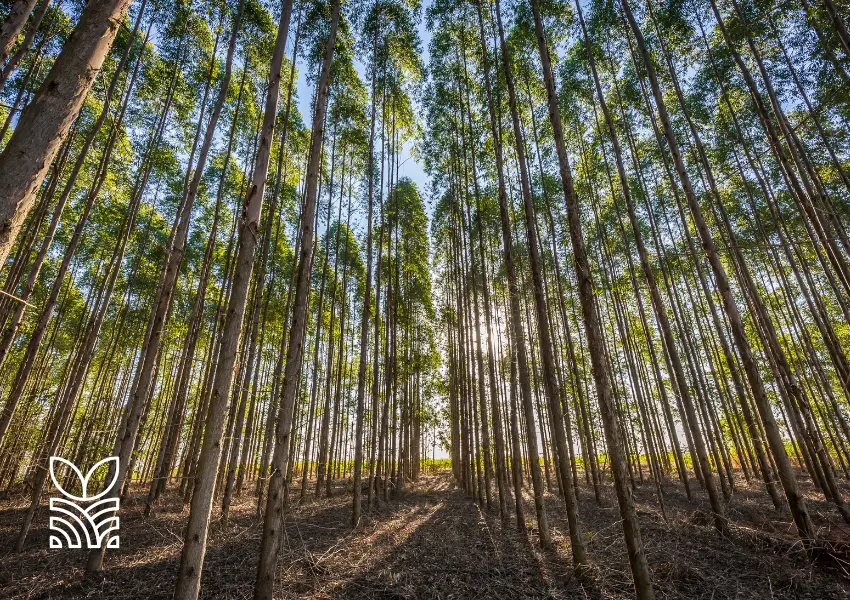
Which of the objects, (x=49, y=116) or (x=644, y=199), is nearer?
(x=49, y=116)

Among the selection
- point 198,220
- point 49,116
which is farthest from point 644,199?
point 198,220

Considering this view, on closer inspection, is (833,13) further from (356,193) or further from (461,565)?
(356,193)

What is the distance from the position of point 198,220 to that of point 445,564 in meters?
12.0

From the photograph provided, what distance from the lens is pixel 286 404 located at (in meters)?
3.75

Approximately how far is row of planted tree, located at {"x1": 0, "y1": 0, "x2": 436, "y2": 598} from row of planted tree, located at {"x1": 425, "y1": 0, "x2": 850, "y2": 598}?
2529 millimetres

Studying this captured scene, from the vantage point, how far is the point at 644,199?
9539mm

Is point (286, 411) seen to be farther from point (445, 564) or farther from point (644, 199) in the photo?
point (644, 199)

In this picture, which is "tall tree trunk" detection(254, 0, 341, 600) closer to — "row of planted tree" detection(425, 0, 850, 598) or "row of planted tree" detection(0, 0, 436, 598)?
"row of planted tree" detection(0, 0, 436, 598)

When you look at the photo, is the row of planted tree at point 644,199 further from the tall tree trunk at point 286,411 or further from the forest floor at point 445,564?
the tall tree trunk at point 286,411

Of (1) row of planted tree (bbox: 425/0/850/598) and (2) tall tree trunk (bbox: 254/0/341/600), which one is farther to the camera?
(1) row of planted tree (bbox: 425/0/850/598)

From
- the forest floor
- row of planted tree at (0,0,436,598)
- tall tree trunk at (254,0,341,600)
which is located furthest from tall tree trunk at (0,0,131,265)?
the forest floor

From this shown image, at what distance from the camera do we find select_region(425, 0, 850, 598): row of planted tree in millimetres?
4984

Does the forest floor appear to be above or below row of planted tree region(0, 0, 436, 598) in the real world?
below

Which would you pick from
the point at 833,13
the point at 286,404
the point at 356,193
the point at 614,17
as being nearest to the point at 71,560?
the point at 286,404
